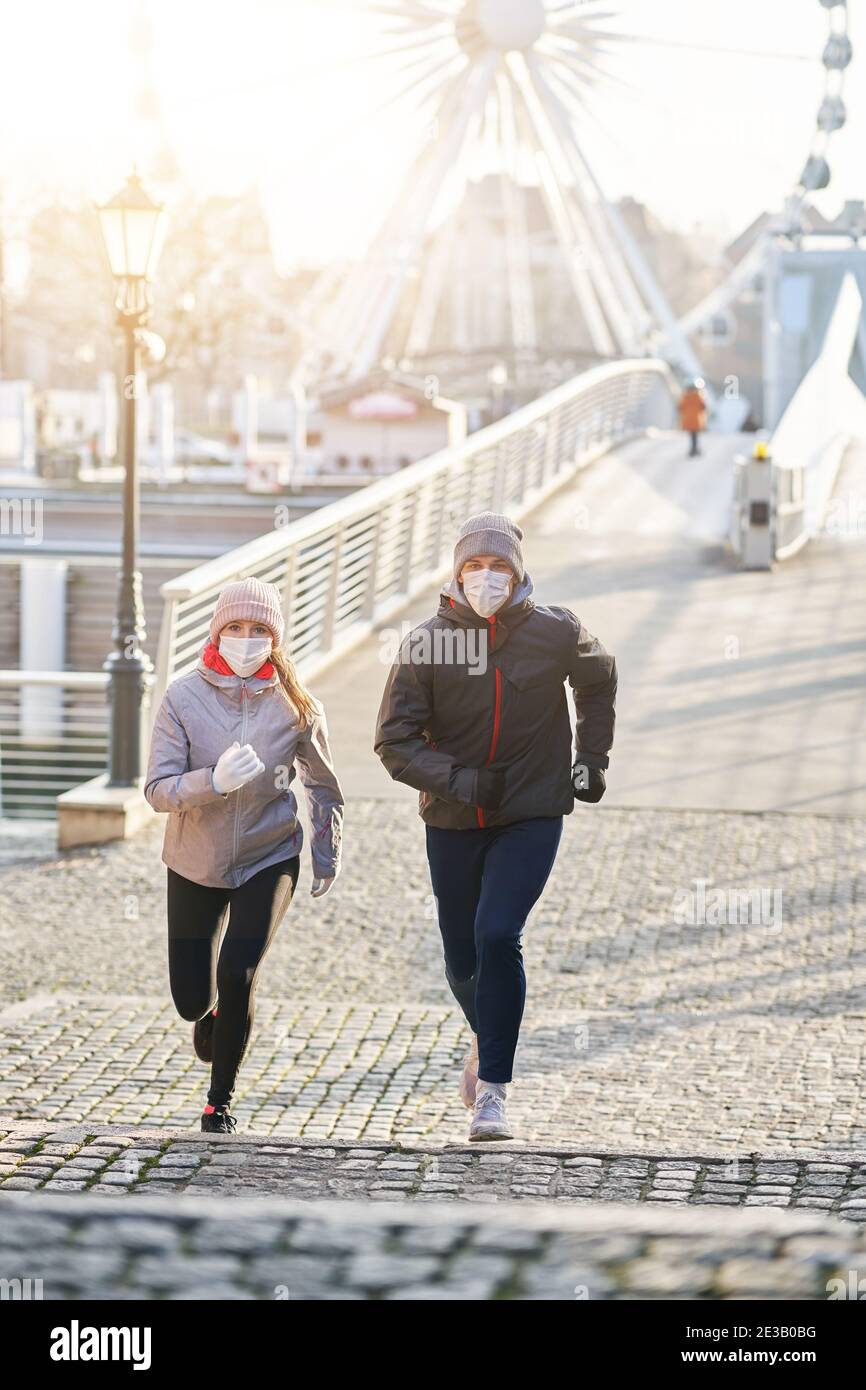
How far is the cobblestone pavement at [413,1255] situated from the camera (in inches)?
122

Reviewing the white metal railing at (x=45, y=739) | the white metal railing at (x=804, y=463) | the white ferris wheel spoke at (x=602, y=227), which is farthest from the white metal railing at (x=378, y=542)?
the white ferris wheel spoke at (x=602, y=227)

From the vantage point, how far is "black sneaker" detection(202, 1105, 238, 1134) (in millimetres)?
5719

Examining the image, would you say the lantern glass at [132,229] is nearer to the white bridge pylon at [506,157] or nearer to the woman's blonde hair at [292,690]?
the woman's blonde hair at [292,690]

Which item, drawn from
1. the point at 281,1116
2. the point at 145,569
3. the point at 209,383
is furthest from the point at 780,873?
the point at 209,383

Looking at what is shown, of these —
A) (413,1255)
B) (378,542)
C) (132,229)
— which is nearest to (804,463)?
(378,542)

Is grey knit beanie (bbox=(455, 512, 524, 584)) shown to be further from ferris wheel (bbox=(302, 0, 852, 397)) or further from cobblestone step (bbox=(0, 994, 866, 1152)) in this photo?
ferris wheel (bbox=(302, 0, 852, 397))

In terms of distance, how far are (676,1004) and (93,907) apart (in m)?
2.93

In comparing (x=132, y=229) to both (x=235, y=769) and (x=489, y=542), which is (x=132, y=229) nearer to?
(x=489, y=542)

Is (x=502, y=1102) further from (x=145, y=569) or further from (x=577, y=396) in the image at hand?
(x=145, y=569)

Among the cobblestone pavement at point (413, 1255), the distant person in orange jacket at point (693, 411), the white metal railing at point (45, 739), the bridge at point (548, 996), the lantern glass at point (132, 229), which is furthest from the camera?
the distant person in orange jacket at point (693, 411)

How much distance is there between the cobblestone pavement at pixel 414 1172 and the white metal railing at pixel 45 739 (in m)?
6.64

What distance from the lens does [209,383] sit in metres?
61.4

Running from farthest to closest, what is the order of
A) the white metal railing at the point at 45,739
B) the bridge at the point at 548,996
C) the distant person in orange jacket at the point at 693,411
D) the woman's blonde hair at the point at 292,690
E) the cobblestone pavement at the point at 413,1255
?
the distant person in orange jacket at the point at 693,411
the white metal railing at the point at 45,739
the woman's blonde hair at the point at 292,690
the bridge at the point at 548,996
the cobblestone pavement at the point at 413,1255

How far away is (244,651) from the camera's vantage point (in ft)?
18.8
